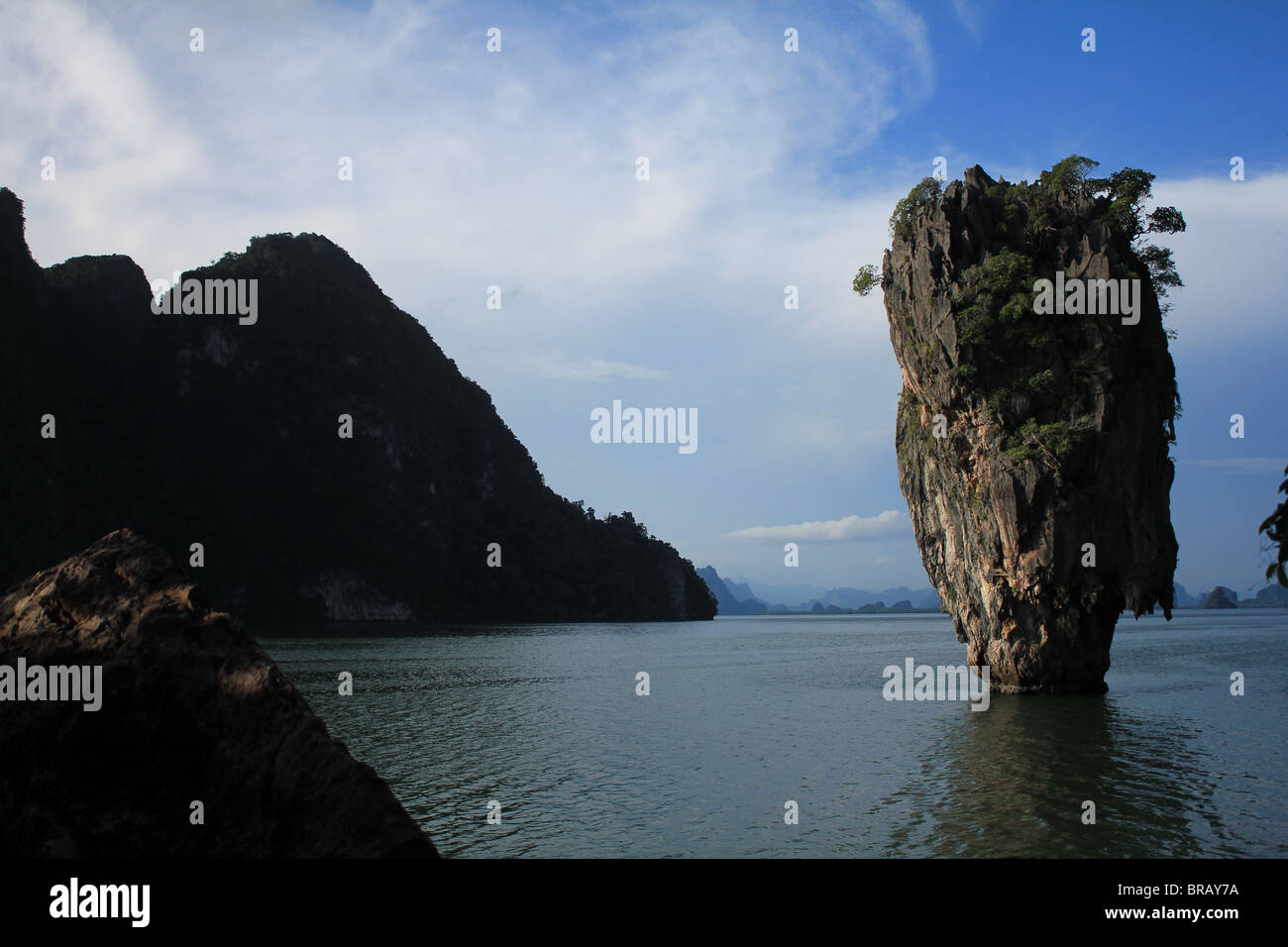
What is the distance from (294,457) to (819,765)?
136107 millimetres

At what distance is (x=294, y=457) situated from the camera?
457 feet

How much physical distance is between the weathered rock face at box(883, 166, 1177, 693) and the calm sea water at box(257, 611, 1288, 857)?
132 inches

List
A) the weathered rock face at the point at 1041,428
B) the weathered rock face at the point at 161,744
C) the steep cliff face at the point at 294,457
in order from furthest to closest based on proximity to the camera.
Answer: the steep cliff face at the point at 294,457, the weathered rock face at the point at 1041,428, the weathered rock face at the point at 161,744

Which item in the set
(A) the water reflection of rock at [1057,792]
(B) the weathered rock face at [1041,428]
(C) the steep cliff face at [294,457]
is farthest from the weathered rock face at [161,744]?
(C) the steep cliff face at [294,457]

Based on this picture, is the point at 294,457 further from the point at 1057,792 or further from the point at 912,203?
the point at 1057,792

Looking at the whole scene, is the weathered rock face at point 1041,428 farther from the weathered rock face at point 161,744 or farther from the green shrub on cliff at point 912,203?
the weathered rock face at point 161,744

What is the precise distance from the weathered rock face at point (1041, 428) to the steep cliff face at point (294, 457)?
314ft

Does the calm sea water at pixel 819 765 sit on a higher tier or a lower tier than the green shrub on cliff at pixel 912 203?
lower

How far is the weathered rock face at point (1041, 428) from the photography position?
28.4 m

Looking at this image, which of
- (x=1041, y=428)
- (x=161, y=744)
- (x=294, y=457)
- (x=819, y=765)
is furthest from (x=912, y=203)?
(x=294, y=457)
